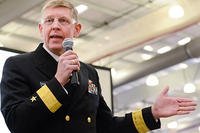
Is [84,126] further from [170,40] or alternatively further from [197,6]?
[170,40]

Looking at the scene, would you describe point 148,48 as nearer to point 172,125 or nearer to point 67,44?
point 172,125

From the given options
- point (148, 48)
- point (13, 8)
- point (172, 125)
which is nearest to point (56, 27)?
point (13, 8)

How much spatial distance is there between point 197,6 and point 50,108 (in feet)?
14.0

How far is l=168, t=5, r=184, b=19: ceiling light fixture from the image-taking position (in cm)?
545

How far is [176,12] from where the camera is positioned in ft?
18.0

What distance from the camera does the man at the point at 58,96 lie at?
1.34 meters

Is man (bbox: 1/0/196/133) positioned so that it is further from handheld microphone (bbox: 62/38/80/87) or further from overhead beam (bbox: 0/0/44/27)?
overhead beam (bbox: 0/0/44/27)

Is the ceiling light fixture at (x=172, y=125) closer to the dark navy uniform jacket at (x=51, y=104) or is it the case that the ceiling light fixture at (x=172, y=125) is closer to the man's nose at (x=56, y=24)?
the dark navy uniform jacket at (x=51, y=104)

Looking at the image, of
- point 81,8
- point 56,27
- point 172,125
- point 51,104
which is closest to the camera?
point 51,104

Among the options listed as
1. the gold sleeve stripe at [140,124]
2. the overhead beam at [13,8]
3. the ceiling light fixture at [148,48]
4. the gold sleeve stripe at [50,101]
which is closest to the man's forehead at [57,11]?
the gold sleeve stripe at [50,101]

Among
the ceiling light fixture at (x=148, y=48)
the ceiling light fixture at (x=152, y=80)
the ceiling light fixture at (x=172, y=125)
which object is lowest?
the ceiling light fixture at (x=172, y=125)

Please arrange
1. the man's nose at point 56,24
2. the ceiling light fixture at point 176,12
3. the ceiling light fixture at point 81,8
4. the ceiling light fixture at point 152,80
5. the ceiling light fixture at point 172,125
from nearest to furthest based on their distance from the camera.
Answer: the man's nose at point 56,24 → the ceiling light fixture at point 176,12 → the ceiling light fixture at point 81,8 → the ceiling light fixture at point 152,80 → the ceiling light fixture at point 172,125

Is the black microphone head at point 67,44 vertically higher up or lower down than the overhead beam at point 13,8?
lower down

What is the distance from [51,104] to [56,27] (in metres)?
0.31
